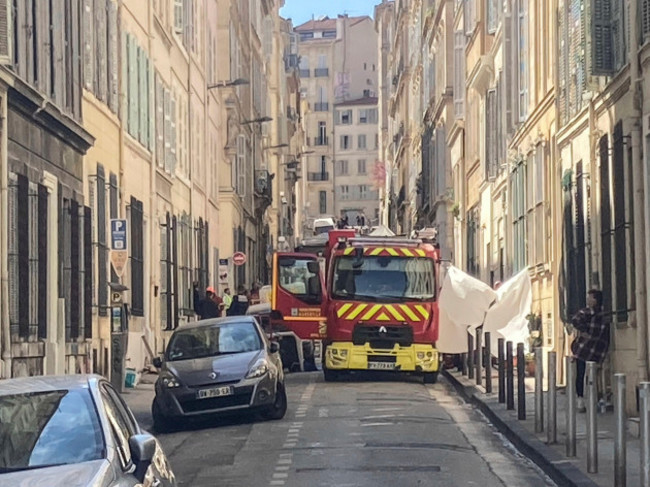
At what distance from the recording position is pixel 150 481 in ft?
26.8

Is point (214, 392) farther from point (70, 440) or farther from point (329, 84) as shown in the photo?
point (329, 84)

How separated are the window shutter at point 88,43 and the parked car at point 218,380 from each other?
7442 millimetres

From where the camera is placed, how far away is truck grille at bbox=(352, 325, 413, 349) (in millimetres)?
27906

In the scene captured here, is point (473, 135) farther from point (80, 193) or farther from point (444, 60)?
point (80, 193)

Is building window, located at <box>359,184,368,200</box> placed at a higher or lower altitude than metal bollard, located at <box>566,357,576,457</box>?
higher

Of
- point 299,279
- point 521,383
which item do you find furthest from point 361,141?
point 521,383

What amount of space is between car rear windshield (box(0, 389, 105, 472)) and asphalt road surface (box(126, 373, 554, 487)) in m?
4.97

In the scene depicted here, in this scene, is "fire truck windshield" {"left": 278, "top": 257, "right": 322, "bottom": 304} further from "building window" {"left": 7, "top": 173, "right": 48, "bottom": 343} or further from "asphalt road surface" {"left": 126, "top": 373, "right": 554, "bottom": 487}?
"building window" {"left": 7, "top": 173, "right": 48, "bottom": 343}

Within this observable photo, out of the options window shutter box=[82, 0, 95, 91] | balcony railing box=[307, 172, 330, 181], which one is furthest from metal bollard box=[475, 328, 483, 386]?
balcony railing box=[307, 172, 330, 181]

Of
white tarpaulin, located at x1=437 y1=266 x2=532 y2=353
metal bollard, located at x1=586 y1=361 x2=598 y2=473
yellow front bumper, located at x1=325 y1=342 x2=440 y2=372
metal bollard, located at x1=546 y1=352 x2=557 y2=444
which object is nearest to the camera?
metal bollard, located at x1=586 y1=361 x2=598 y2=473

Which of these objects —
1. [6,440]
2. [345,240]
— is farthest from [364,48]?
[6,440]

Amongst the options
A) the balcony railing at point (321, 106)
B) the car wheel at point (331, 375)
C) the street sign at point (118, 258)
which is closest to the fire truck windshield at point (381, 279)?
the car wheel at point (331, 375)

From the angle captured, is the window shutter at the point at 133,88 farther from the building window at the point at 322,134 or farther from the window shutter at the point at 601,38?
the building window at the point at 322,134

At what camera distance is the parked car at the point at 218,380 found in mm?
19531
